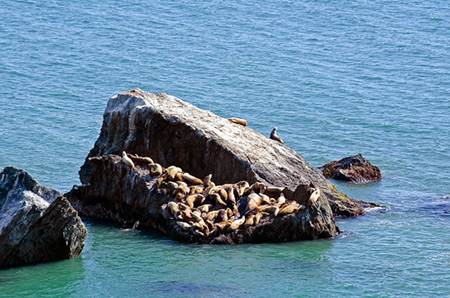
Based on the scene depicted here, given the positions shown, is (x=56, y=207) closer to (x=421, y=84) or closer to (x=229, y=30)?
(x=421, y=84)

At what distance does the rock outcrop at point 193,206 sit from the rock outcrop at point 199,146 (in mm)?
846

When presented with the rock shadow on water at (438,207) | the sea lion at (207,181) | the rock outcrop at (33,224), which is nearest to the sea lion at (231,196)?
the sea lion at (207,181)

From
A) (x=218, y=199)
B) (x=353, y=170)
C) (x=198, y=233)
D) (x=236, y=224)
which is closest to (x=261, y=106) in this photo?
(x=353, y=170)

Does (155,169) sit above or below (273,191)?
above

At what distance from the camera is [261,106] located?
64.9 m

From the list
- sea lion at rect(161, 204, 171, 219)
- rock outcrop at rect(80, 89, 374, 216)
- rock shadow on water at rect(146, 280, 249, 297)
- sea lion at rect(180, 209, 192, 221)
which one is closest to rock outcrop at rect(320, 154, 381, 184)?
rock outcrop at rect(80, 89, 374, 216)

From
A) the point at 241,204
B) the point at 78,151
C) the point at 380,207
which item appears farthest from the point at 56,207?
the point at 78,151

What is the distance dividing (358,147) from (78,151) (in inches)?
512

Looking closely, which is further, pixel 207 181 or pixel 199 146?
pixel 199 146

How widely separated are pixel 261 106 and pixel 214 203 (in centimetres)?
2637

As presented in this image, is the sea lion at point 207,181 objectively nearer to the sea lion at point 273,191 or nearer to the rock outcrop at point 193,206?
the rock outcrop at point 193,206

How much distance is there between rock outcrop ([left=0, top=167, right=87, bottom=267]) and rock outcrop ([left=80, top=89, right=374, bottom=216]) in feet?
18.8

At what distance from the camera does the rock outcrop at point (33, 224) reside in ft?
115

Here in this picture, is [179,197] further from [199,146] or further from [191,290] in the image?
[191,290]
